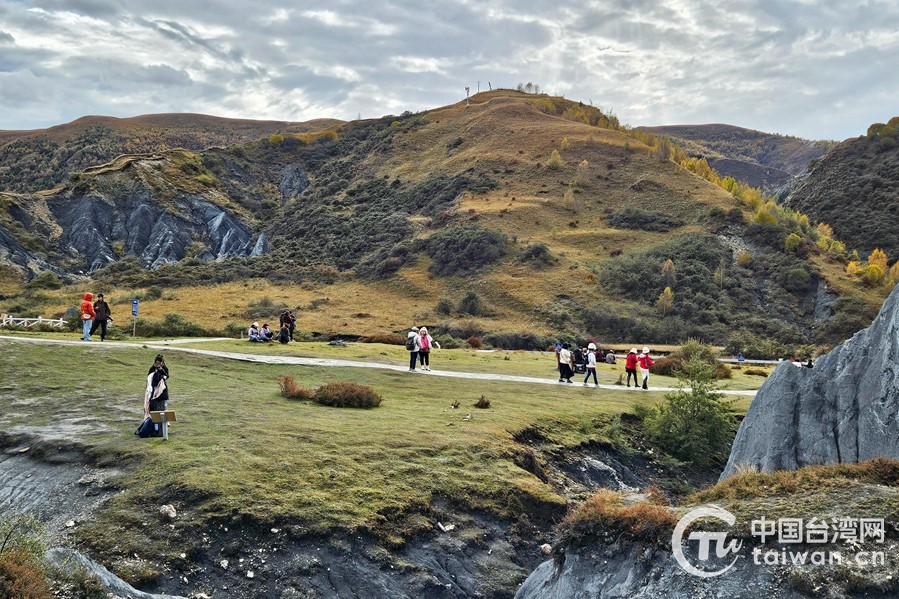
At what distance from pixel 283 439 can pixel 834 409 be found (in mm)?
11948

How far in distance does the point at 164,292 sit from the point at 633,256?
183 feet

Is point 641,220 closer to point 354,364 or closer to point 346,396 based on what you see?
point 354,364

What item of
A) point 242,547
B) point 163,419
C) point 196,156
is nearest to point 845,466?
point 242,547

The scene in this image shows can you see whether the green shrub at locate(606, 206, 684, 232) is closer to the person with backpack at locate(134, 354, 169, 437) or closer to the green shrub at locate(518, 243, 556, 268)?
the green shrub at locate(518, 243, 556, 268)

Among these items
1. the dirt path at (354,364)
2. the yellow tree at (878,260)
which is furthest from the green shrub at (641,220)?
the dirt path at (354,364)

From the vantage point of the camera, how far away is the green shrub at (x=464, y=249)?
82.7m

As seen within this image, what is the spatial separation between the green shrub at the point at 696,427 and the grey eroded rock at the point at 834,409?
424 centimetres

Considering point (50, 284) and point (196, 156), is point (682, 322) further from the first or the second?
point (196, 156)

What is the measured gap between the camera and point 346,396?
19.8 metres

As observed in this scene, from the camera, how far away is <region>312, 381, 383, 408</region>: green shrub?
19688 millimetres

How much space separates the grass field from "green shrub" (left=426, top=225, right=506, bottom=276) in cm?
5934

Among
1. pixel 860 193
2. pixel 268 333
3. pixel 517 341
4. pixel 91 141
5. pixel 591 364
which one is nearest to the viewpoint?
pixel 591 364

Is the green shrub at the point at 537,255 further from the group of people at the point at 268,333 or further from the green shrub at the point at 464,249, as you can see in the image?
the group of people at the point at 268,333

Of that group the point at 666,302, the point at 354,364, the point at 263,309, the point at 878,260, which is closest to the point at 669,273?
the point at 666,302
